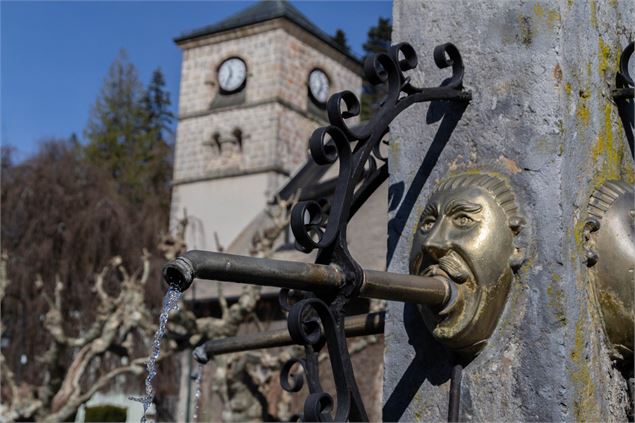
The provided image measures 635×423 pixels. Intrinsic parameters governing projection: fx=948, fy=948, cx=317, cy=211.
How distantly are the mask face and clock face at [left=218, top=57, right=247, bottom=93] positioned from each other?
28.5 meters

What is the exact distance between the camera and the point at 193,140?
100 feet

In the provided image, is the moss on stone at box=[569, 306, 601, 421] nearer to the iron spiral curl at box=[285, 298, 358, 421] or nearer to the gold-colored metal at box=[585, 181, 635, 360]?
the gold-colored metal at box=[585, 181, 635, 360]

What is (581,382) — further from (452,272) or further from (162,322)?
(162,322)

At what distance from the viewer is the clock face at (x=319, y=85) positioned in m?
30.5

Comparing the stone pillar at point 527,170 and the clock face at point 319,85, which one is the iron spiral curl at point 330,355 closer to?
the stone pillar at point 527,170

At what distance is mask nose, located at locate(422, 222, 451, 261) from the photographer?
213 centimetres

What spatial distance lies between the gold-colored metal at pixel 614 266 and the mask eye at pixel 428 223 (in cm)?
34

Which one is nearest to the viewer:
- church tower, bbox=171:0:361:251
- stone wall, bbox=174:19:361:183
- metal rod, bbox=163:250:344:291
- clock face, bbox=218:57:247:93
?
metal rod, bbox=163:250:344:291

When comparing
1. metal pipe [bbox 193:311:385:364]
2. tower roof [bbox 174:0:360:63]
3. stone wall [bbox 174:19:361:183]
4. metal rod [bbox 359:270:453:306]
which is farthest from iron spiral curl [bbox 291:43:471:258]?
tower roof [bbox 174:0:360:63]

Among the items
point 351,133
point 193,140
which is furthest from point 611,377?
point 193,140

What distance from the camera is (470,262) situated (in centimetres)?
208

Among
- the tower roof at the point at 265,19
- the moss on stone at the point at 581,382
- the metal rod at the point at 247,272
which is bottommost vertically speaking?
the moss on stone at the point at 581,382

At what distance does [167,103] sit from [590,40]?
135ft

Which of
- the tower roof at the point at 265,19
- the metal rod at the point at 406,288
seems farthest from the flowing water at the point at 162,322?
the tower roof at the point at 265,19
